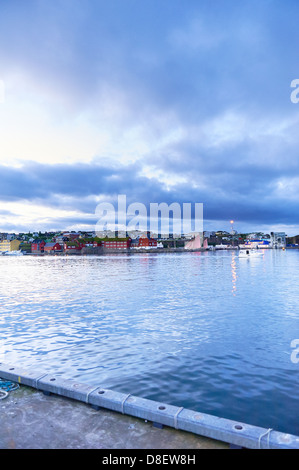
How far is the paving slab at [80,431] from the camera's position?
380 cm

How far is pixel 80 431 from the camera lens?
13.3ft

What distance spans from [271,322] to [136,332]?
270 inches

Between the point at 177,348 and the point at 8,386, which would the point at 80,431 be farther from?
the point at 177,348

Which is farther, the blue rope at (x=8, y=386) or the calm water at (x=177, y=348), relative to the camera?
the calm water at (x=177, y=348)

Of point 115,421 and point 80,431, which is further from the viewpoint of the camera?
point 115,421

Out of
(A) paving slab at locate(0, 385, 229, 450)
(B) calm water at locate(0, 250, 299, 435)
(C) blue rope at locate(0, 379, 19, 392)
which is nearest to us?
(A) paving slab at locate(0, 385, 229, 450)

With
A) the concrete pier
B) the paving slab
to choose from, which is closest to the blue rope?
the concrete pier

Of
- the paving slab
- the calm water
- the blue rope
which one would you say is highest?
the paving slab

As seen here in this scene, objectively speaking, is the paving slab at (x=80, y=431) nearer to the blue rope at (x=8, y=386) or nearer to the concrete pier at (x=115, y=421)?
the concrete pier at (x=115, y=421)

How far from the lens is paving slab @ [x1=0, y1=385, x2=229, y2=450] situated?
12.5 ft

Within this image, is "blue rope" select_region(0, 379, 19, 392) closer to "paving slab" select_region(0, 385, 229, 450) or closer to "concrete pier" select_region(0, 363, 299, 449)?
"concrete pier" select_region(0, 363, 299, 449)

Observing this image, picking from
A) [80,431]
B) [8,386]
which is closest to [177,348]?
[8,386]

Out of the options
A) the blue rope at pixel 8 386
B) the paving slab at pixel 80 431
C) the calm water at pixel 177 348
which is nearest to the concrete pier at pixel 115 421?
the paving slab at pixel 80 431

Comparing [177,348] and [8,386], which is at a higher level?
[8,386]
